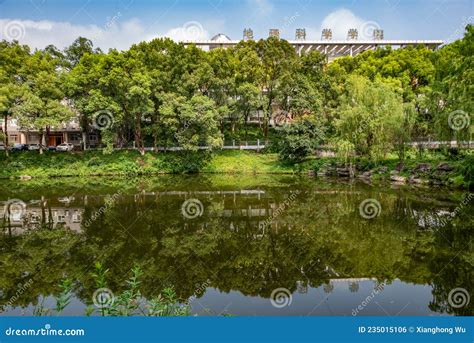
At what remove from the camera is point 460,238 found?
→ 34.7 ft

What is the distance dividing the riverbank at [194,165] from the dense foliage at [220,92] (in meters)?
1.20

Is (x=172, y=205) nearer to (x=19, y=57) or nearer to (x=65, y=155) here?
(x=65, y=155)

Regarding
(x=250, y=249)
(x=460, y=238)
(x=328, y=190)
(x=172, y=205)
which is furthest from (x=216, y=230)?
(x=328, y=190)

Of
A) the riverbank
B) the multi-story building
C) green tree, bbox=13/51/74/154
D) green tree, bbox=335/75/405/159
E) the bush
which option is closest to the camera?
green tree, bbox=335/75/405/159

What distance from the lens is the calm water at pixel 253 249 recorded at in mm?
7082

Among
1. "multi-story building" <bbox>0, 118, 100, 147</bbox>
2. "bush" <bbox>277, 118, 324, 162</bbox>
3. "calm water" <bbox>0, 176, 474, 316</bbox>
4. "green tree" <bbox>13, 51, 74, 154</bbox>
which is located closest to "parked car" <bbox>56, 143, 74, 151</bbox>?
"green tree" <bbox>13, 51, 74, 154</bbox>

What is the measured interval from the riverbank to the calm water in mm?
6235

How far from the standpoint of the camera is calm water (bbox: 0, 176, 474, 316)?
7.08 metres

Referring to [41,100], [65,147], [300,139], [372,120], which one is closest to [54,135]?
[65,147]

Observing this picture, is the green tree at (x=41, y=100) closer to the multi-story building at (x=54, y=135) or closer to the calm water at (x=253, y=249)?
the multi-story building at (x=54, y=135)

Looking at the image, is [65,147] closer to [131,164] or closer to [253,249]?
[131,164]

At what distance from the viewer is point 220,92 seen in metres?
30.0

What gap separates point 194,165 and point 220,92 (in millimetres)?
6521

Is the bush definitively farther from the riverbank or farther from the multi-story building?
the multi-story building
